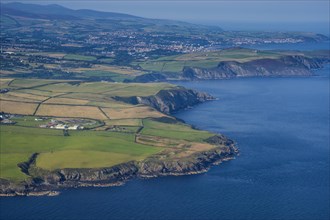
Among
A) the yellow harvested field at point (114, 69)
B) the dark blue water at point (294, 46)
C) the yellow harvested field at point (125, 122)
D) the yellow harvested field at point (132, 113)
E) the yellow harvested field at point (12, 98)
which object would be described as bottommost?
the yellow harvested field at point (125, 122)

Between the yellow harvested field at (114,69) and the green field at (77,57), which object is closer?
the yellow harvested field at (114,69)

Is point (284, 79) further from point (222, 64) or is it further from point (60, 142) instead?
point (60, 142)

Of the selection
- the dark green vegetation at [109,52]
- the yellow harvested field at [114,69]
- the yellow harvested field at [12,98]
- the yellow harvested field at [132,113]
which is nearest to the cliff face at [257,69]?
the dark green vegetation at [109,52]

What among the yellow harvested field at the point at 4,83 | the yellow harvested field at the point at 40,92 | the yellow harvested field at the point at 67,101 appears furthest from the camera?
the yellow harvested field at the point at 4,83

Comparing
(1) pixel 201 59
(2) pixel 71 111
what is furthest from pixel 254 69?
(2) pixel 71 111

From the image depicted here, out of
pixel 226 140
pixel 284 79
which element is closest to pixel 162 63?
pixel 284 79

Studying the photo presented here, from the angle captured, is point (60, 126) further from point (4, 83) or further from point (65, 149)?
point (4, 83)

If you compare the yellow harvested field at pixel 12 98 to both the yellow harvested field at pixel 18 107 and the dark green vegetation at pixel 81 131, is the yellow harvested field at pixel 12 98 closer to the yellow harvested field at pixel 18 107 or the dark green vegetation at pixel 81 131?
the dark green vegetation at pixel 81 131
